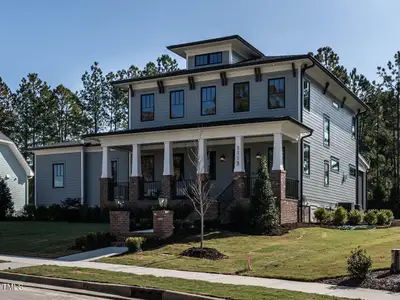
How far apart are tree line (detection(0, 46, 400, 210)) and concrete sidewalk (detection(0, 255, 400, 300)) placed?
129 feet

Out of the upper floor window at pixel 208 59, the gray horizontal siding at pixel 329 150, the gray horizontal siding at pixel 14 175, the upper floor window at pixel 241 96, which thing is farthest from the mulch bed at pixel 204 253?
the gray horizontal siding at pixel 14 175

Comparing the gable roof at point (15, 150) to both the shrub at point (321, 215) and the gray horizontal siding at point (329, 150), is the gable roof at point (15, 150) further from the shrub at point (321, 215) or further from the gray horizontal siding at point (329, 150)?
the shrub at point (321, 215)

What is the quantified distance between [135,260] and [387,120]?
42275mm

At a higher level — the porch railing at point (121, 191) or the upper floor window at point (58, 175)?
the upper floor window at point (58, 175)

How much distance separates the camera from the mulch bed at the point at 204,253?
15831mm

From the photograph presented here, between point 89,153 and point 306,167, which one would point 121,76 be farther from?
point 306,167

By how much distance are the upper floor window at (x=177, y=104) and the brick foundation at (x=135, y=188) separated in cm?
412

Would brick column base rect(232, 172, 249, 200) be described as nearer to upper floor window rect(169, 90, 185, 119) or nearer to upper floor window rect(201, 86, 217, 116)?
upper floor window rect(201, 86, 217, 116)

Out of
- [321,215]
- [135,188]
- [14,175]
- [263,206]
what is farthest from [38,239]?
[14,175]

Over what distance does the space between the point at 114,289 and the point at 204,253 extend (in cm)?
499

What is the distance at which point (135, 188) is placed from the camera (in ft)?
88.5

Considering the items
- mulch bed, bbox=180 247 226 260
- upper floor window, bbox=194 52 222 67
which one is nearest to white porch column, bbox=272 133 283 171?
mulch bed, bbox=180 247 226 260

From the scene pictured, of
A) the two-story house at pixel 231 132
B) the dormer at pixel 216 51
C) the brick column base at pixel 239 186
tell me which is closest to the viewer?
the brick column base at pixel 239 186

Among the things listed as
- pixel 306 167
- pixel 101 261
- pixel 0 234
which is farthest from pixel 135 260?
pixel 306 167
